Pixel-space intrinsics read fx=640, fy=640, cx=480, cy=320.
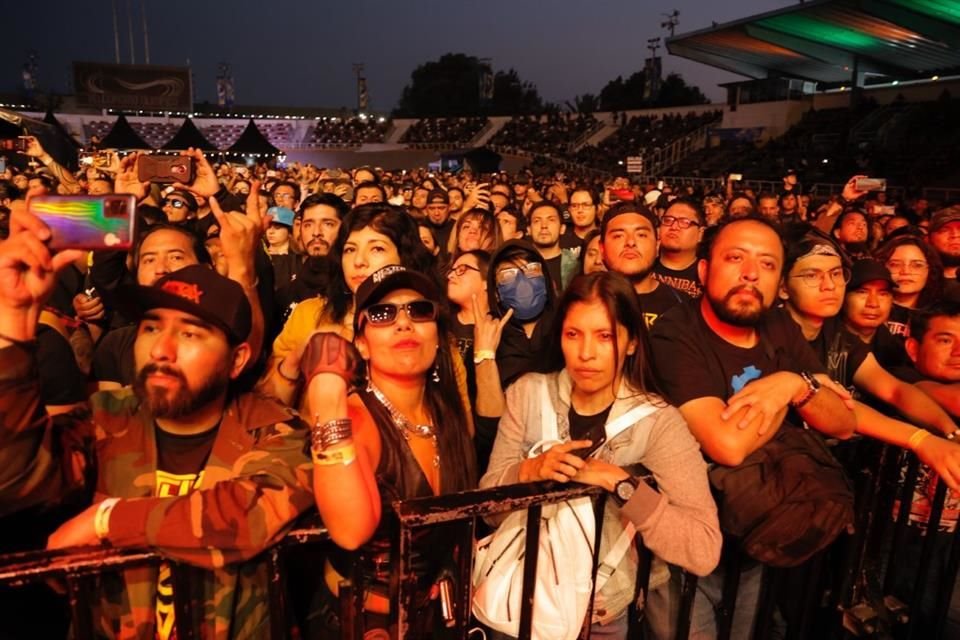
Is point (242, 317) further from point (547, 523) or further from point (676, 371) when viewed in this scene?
point (676, 371)

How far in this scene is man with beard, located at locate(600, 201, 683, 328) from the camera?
4012 millimetres

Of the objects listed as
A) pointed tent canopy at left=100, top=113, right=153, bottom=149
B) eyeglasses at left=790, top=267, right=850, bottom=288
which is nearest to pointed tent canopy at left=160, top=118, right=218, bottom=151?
pointed tent canopy at left=100, top=113, right=153, bottom=149

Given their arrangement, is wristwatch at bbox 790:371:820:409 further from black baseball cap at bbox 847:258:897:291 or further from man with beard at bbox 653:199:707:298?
man with beard at bbox 653:199:707:298

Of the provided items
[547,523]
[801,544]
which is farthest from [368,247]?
[801,544]

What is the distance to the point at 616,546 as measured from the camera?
6.86 ft

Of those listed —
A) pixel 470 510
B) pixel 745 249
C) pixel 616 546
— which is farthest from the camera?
pixel 745 249

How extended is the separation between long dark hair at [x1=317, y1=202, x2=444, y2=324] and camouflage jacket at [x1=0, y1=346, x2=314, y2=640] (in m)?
1.20

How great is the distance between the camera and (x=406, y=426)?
2.15 metres

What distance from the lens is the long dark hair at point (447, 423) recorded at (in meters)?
2.16

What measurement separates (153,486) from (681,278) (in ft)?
12.7

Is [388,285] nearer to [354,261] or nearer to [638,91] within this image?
[354,261]

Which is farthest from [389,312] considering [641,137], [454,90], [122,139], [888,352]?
[454,90]

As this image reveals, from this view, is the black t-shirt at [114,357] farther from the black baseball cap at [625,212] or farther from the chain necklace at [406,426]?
the black baseball cap at [625,212]

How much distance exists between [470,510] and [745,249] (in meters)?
1.70
